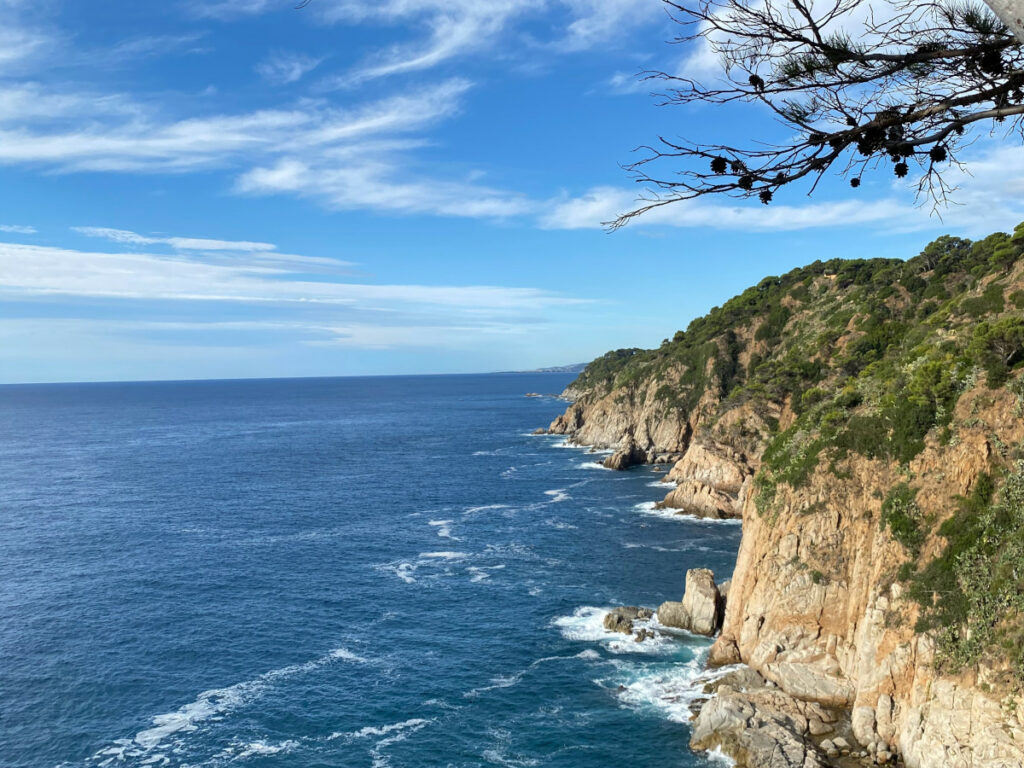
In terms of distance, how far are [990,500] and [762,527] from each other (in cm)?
1443

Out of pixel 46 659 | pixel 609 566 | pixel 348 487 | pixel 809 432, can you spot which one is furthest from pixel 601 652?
pixel 348 487

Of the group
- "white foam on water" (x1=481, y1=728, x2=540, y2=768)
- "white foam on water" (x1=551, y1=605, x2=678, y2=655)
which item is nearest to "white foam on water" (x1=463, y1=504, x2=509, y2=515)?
"white foam on water" (x1=551, y1=605, x2=678, y2=655)

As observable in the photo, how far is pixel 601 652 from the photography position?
154 feet

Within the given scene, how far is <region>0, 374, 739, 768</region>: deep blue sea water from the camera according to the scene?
37.8 metres

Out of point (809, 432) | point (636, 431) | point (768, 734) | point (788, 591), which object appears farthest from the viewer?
point (636, 431)

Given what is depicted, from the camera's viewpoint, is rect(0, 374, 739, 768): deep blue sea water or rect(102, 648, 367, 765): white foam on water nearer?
rect(102, 648, 367, 765): white foam on water

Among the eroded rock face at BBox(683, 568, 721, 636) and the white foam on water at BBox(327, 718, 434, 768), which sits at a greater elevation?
the eroded rock face at BBox(683, 568, 721, 636)

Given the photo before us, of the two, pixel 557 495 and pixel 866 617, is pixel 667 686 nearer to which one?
pixel 866 617

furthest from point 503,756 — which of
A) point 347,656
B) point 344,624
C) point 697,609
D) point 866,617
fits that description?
point 344,624

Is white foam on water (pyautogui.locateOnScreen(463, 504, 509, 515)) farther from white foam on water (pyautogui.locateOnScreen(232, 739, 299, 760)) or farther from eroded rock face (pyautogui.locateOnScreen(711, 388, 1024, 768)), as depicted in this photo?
white foam on water (pyautogui.locateOnScreen(232, 739, 299, 760))

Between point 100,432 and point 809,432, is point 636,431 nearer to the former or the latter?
point 809,432

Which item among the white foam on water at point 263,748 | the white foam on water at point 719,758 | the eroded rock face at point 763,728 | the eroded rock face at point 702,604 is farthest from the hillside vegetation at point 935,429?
the white foam on water at point 263,748

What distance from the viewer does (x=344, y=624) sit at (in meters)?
53.4

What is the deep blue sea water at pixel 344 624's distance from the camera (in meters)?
37.8
